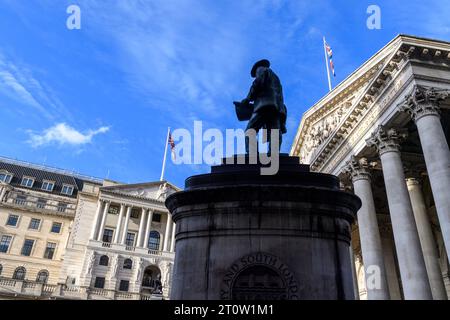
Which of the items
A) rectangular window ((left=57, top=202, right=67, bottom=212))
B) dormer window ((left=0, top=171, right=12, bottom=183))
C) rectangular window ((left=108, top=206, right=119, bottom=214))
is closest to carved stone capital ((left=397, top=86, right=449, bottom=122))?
rectangular window ((left=108, top=206, right=119, bottom=214))

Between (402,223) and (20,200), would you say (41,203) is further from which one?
(402,223)

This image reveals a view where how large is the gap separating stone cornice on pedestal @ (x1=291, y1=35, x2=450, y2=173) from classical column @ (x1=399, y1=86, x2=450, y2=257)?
1325 mm

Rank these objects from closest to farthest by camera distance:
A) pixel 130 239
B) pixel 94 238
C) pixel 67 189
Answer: pixel 94 238 → pixel 130 239 → pixel 67 189

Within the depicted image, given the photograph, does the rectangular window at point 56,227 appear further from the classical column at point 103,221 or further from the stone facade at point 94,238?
the classical column at point 103,221

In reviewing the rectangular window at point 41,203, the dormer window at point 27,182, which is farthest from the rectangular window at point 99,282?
the dormer window at point 27,182

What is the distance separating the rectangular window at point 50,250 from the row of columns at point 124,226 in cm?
1074

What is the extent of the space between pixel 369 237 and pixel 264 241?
1768 centimetres

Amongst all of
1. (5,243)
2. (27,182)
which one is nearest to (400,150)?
(5,243)

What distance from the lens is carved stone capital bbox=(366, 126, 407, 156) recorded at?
812 inches

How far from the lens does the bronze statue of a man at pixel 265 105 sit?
27.3ft

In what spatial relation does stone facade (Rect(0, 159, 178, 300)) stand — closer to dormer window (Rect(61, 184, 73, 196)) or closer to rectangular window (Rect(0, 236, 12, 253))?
rectangular window (Rect(0, 236, 12, 253))

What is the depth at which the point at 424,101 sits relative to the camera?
1811 cm

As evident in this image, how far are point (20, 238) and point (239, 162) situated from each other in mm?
65583

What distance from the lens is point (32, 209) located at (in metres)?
→ 62.5
